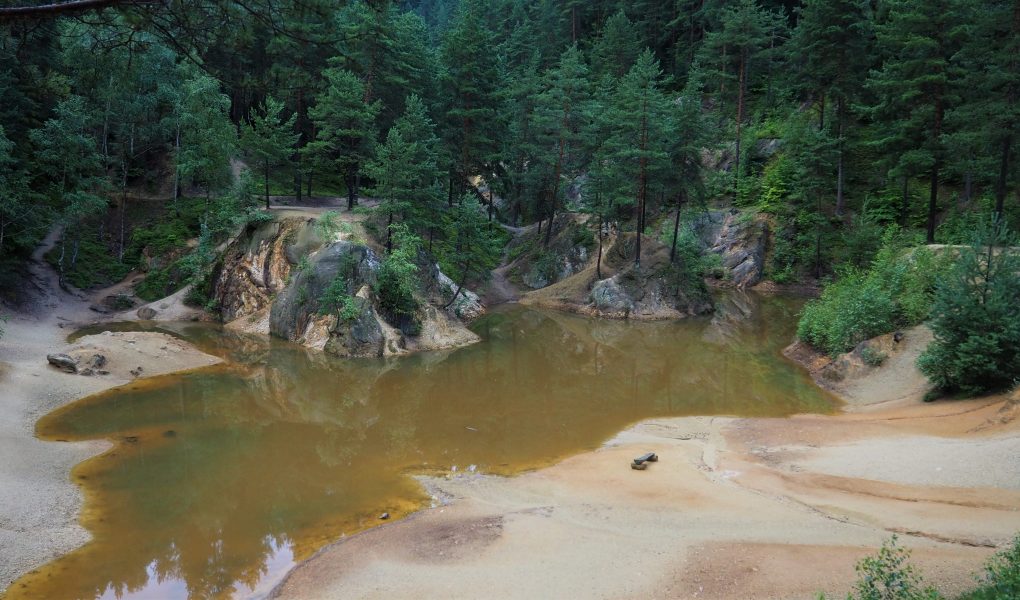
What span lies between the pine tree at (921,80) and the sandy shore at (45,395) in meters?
34.6

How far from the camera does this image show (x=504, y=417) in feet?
61.4

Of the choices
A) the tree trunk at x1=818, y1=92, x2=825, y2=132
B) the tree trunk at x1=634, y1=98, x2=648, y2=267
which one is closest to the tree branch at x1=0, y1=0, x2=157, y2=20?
the tree trunk at x1=634, y1=98, x2=648, y2=267

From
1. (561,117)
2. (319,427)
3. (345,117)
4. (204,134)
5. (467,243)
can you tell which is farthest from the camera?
(561,117)

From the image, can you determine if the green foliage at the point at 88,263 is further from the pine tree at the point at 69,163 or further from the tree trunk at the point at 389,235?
the tree trunk at the point at 389,235

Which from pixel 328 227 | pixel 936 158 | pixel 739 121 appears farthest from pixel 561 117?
pixel 936 158

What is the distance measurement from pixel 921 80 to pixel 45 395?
125 ft

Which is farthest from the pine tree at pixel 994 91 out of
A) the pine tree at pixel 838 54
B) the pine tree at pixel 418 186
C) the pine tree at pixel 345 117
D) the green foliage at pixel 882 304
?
the pine tree at pixel 345 117

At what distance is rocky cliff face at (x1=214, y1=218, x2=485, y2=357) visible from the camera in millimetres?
26641

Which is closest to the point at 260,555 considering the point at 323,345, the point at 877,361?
the point at 323,345

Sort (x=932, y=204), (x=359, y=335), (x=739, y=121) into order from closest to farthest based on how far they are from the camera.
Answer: (x=359, y=335) < (x=932, y=204) < (x=739, y=121)

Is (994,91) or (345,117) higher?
(994,91)

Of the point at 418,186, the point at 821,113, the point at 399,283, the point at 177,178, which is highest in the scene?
the point at 821,113

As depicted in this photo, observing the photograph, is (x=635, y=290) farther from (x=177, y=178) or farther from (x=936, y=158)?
(x=177, y=178)

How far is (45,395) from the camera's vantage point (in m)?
18.4
